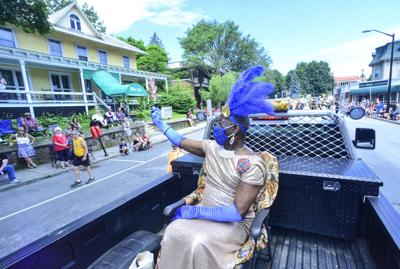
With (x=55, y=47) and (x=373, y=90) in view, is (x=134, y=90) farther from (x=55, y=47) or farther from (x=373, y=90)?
(x=373, y=90)

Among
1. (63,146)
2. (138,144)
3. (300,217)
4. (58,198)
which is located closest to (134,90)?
(138,144)

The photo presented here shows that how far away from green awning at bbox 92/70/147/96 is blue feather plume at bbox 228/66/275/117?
15.9m

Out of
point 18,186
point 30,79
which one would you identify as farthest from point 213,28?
point 18,186

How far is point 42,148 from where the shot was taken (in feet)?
30.2

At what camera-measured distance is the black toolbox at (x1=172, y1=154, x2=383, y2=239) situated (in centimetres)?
189

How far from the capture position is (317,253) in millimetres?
2137

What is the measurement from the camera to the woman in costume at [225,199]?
1.56 metres

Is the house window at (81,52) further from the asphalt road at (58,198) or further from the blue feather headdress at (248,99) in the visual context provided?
the blue feather headdress at (248,99)

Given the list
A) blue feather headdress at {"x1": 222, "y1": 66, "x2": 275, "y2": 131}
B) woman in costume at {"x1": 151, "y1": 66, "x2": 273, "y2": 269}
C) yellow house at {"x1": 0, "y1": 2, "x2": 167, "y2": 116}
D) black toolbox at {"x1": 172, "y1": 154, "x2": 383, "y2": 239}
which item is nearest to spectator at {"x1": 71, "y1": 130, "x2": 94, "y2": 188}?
black toolbox at {"x1": 172, "y1": 154, "x2": 383, "y2": 239}

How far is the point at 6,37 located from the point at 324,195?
67.9 ft

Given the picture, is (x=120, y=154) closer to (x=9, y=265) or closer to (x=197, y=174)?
(x=197, y=174)

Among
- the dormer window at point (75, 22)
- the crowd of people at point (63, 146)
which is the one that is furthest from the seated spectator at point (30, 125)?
the dormer window at point (75, 22)

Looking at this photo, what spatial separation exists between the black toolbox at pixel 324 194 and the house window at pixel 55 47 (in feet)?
67.3

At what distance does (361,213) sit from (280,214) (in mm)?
680
